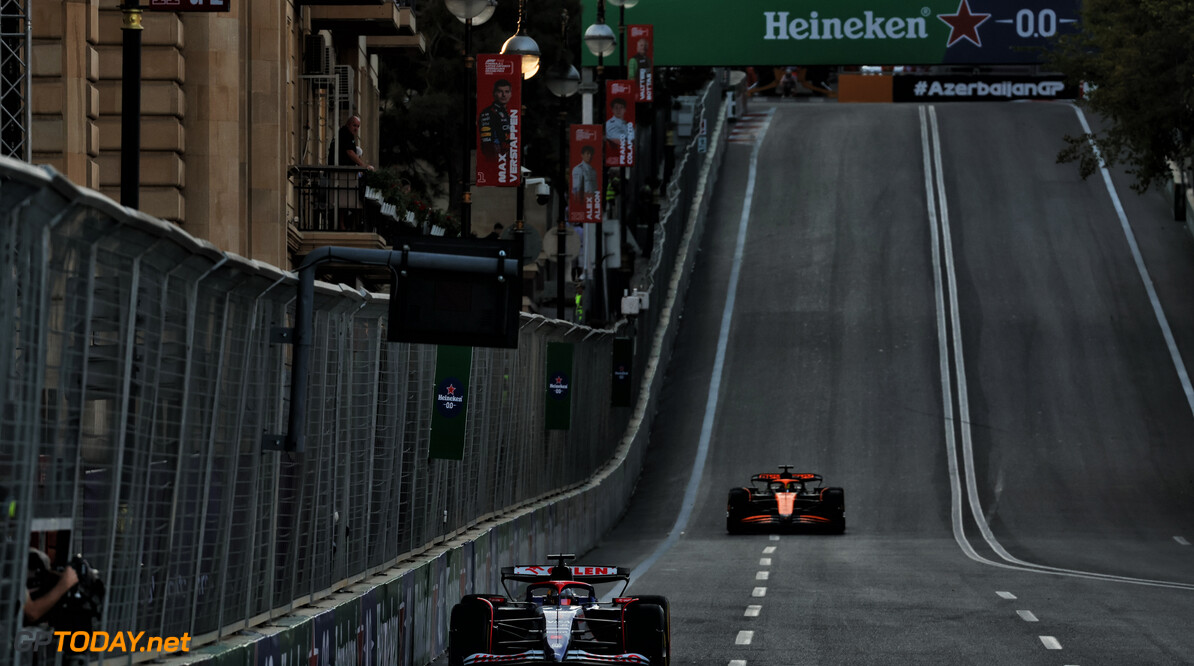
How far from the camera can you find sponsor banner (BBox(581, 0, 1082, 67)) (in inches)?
2279

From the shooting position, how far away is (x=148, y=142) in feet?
81.0

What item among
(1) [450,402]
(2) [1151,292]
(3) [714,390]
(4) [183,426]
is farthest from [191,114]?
(2) [1151,292]

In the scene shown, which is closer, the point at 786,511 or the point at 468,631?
the point at 468,631

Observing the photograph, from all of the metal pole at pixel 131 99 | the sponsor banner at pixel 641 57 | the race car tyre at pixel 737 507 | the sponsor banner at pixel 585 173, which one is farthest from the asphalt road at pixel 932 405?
the metal pole at pixel 131 99

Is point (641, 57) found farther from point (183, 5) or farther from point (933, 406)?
point (183, 5)

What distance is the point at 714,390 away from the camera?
1773 inches

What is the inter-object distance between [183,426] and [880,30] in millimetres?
51420

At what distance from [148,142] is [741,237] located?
114 ft

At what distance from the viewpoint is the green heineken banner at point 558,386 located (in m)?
25.0

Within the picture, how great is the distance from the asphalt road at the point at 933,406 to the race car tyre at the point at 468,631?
2.62 metres

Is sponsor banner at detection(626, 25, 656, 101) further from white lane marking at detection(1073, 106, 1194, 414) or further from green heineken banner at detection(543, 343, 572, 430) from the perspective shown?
green heineken banner at detection(543, 343, 572, 430)

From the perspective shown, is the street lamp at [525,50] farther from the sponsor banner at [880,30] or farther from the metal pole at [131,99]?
the sponsor banner at [880,30]

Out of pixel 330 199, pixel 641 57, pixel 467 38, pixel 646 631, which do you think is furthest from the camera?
→ pixel 641 57

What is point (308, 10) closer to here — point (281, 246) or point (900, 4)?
point (281, 246)
